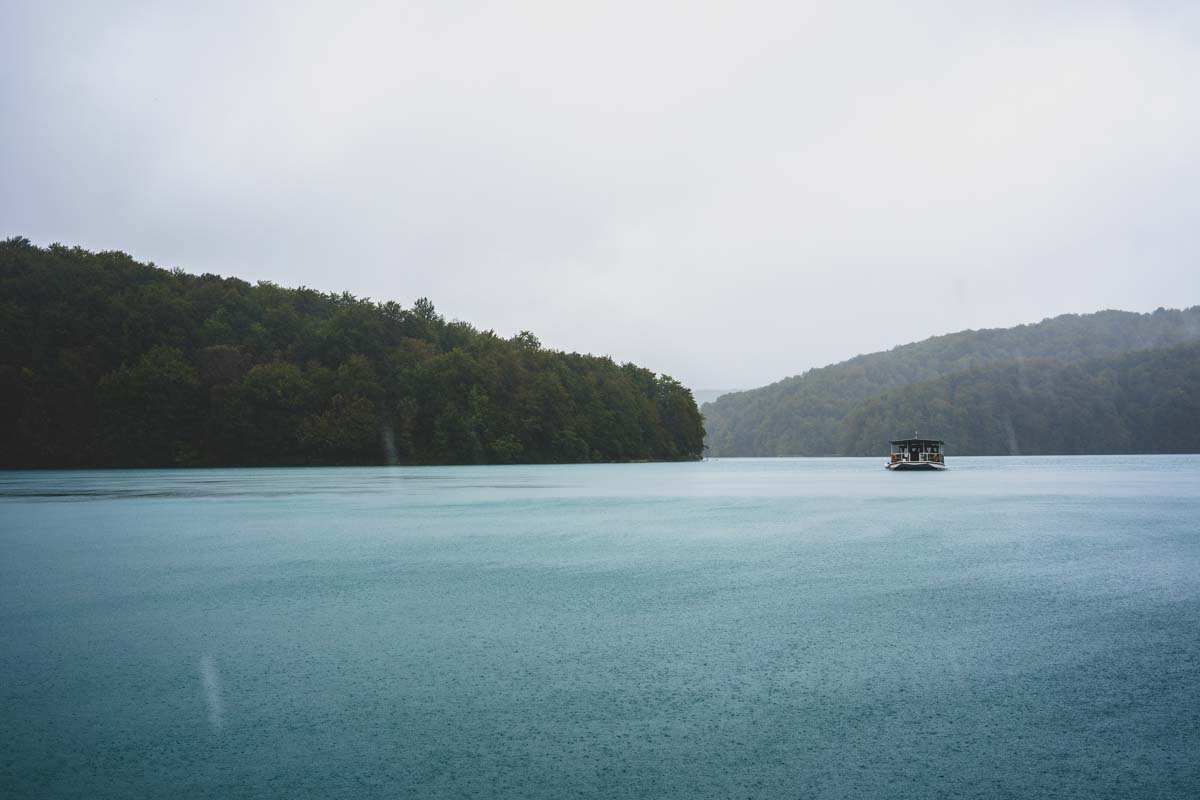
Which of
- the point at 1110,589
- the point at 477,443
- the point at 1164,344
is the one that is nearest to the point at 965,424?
the point at 1164,344

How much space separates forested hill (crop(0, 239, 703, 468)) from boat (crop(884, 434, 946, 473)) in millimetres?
→ 44760

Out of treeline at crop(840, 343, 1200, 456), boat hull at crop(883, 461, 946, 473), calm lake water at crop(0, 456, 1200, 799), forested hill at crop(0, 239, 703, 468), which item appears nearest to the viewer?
calm lake water at crop(0, 456, 1200, 799)

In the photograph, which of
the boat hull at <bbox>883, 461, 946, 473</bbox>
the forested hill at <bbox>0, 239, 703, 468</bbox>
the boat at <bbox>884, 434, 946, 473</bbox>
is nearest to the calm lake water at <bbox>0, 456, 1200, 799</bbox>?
Answer: the boat hull at <bbox>883, 461, 946, 473</bbox>

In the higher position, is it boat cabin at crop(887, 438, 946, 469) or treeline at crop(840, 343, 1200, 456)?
treeline at crop(840, 343, 1200, 456)

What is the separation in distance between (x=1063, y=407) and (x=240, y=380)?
5097 inches

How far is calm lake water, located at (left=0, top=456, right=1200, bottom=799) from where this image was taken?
374 cm

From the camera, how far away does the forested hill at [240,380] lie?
7488cm

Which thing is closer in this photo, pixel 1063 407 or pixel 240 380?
pixel 240 380

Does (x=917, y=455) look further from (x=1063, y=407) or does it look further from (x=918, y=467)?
(x=1063, y=407)

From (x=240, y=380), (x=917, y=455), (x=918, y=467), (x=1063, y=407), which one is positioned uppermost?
(x=240, y=380)

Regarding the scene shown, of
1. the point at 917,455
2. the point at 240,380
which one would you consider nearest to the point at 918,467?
the point at 917,455

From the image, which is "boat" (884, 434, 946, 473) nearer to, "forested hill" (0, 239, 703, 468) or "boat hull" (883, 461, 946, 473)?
"boat hull" (883, 461, 946, 473)

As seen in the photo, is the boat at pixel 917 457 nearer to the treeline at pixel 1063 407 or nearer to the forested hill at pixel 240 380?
the forested hill at pixel 240 380

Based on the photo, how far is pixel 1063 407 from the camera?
457 feet
